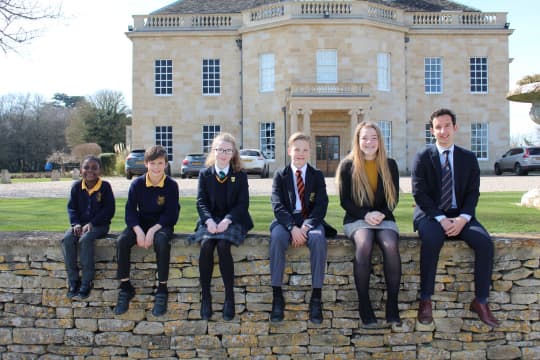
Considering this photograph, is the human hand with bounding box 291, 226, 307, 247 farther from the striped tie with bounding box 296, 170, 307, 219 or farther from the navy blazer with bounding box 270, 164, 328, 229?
the striped tie with bounding box 296, 170, 307, 219

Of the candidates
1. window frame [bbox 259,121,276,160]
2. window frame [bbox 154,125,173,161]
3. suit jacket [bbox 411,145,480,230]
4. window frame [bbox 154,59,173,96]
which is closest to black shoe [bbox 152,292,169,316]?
suit jacket [bbox 411,145,480,230]

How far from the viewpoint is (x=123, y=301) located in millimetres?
5883

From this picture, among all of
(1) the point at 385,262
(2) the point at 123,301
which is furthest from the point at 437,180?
(2) the point at 123,301

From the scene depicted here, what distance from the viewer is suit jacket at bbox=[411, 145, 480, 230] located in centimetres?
578

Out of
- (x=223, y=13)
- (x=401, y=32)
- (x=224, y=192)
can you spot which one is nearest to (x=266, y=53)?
(x=223, y=13)

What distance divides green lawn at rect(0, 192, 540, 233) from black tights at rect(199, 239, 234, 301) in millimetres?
1259

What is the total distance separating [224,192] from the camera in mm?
5996

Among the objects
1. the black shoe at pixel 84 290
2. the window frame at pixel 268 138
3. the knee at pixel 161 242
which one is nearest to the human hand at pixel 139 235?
the knee at pixel 161 242

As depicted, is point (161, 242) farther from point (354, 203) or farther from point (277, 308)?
point (354, 203)

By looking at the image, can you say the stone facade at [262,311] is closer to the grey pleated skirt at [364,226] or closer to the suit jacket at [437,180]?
the grey pleated skirt at [364,226]

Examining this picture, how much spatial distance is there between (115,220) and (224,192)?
3.64 metres

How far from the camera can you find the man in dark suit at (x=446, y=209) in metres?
5.48

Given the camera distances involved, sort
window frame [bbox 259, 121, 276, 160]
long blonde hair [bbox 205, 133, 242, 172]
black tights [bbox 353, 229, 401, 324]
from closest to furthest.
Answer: black tights [bbox 353, 229, 401, 324] → long blonde hair [bbox 205, 133, 242, 172] → window frame [bbox 259, 121, 276, 160]

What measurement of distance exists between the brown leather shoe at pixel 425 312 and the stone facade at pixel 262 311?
0.88ft
